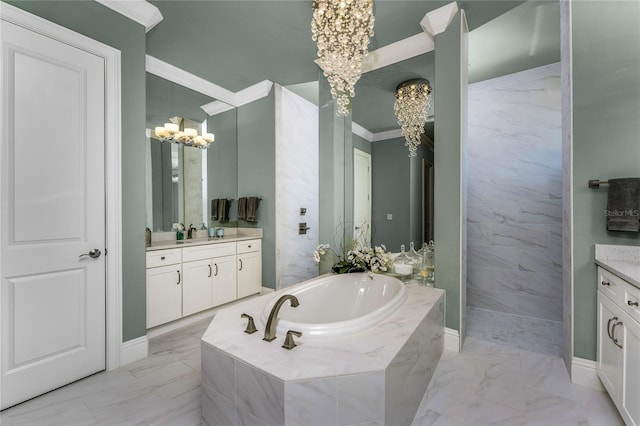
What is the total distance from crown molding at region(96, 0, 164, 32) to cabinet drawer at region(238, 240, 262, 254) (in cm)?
225

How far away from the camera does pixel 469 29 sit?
2479 millimetres

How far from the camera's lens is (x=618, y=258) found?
1.71 m

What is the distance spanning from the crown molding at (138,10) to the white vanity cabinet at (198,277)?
6.24 ft

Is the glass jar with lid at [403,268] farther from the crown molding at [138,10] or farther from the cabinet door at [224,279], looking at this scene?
the crown molding at [138,10]

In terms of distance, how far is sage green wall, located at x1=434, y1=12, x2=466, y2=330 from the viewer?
2297 mm

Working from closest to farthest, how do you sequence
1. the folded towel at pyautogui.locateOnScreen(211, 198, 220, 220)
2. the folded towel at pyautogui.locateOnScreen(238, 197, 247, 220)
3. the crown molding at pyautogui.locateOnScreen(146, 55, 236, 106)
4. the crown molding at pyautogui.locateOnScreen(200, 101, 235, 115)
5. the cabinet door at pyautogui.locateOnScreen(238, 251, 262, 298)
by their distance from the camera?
the crown molding at pyautogui.locateOnScreen(146, 55, 236, 106) < the cabinet door at pyautogui.locateOnScreen(238, 251, 262, 298) < the crown molding at pyautogui.locateOnScreen(200, 101, 235, 115) < the folded towel at pyautogui.locateOnScreen(211, 198, 220, 220) < the folded towel at pyautogui.locateOnScreen(238, 197, 247, 220)

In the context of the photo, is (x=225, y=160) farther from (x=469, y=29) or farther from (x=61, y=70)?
(x=469, y=29)

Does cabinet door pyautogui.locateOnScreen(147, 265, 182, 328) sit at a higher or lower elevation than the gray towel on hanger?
lower

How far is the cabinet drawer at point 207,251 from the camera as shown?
9.25 ft

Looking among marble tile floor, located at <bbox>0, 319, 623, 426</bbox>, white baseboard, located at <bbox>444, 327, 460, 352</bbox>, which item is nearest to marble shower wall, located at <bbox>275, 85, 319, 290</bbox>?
marble tile floor, located at <bbox>0, 319, 623, 426</bbox>

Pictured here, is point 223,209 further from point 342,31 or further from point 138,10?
point 342,31

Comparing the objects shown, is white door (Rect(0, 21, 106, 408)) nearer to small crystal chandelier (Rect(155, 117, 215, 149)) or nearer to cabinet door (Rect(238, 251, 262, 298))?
small crystal chandelier (Rect(155, 117, 215, 149))

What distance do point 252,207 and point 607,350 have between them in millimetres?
3413

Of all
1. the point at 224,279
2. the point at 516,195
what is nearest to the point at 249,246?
the point at 224,279
